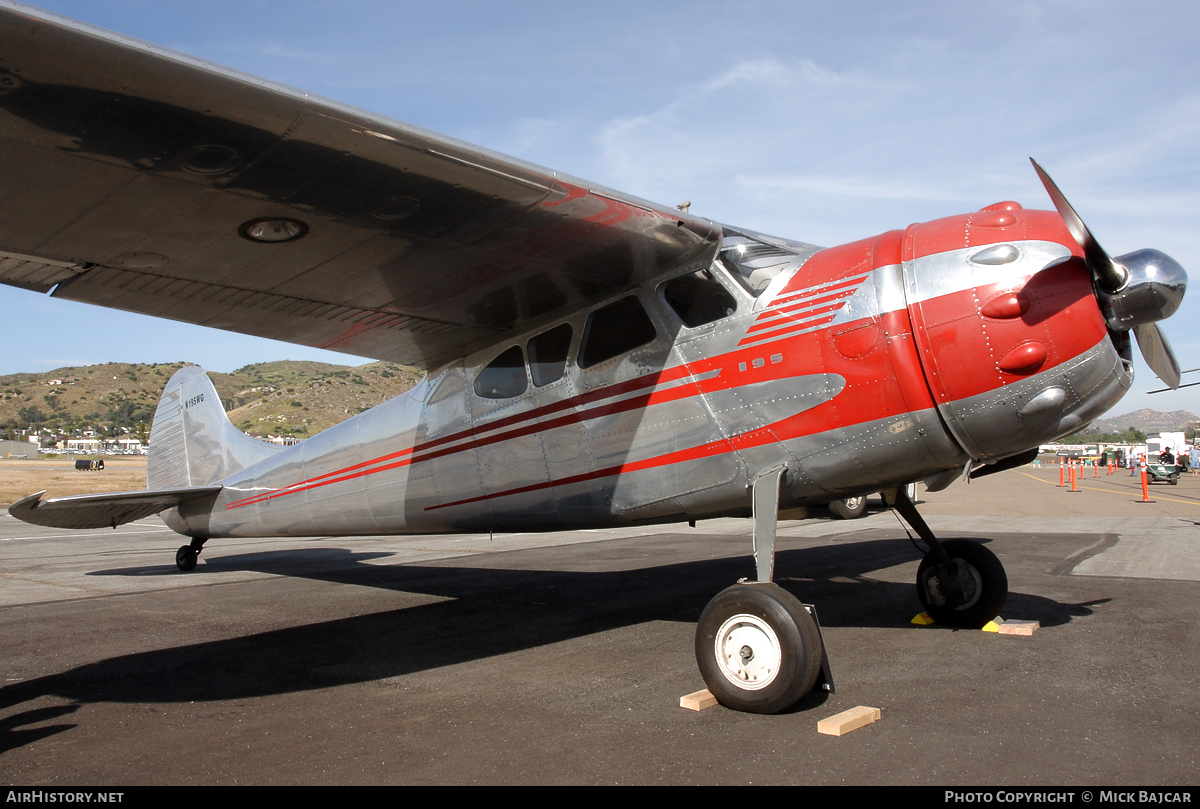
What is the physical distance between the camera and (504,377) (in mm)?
6465

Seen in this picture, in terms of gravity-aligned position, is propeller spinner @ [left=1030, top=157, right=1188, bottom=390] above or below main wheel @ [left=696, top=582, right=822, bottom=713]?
above

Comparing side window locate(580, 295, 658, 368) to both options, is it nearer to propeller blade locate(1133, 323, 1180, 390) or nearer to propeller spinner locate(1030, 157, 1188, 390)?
propeller spinner locate(1030, 157, 1188, 390)

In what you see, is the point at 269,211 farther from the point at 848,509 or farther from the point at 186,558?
the point at 848,509

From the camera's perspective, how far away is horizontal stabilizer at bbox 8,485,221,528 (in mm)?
7939

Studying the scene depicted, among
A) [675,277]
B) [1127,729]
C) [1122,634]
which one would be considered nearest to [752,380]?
[675,277]

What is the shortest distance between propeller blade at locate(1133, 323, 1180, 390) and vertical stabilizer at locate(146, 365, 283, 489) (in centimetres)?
876

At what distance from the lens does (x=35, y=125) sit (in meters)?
3.40

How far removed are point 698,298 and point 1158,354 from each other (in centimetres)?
298

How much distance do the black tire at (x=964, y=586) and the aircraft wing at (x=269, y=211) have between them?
129 inches

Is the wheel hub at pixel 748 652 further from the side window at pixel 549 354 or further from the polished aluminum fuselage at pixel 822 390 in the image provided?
the side window at pixel 549 354

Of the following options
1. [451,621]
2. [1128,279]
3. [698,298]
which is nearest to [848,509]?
[451,621]

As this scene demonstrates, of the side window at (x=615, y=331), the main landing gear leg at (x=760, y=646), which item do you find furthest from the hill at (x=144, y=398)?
the main landing gear leg at (x=760, y=646)

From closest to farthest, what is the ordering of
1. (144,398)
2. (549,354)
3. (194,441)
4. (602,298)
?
(602,298) → (549,354) → (194,441) → (144,398)

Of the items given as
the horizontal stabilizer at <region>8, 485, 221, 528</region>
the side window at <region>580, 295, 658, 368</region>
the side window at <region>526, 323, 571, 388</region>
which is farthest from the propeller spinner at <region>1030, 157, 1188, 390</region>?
the horizontal stabilizer at <region>8, 485, 221, 528</region>
